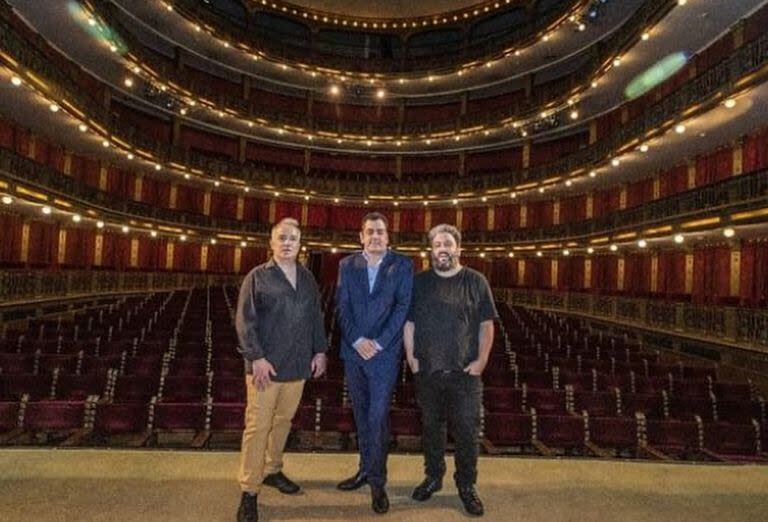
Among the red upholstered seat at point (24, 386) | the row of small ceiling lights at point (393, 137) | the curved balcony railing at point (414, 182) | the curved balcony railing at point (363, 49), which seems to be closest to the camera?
the red upholstered seat at point (24, 386)

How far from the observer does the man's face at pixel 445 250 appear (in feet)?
10.8

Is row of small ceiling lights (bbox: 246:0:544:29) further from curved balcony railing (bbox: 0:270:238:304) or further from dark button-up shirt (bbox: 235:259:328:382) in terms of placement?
dark button-up shirt (bbox: 235:259:328:382)

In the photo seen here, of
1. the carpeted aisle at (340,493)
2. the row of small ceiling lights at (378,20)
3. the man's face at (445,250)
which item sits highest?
the row of small ceiling lights at (378,20)

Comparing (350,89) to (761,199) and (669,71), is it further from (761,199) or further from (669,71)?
(761,199)

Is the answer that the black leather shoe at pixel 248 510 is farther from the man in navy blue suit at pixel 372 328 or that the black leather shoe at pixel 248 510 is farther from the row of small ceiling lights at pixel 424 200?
the row of small ceiling lights at pixel 424 200

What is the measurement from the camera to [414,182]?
3272 centimetres

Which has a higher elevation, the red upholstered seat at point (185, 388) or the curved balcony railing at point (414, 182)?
the curved balcony railing at point (414, 182)

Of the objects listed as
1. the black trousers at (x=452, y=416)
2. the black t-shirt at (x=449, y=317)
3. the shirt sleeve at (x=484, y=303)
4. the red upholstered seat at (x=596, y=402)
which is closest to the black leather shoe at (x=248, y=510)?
the black trousers at (x=452, y=416)

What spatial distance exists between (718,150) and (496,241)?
13357mm

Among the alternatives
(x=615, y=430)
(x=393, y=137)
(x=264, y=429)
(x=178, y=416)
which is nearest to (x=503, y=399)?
(x=615, y=430)

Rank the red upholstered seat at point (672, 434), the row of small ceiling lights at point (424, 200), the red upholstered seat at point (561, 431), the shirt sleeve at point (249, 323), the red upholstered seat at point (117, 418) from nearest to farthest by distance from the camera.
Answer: the shirt sleeve at point (249, 323)
the red upholstered seat at point (117, 418)
the red upholstered seat at point (561, 431)
the red upholstered seat at point (672, 434)
the row of small ceiling lights at point (424, 200)

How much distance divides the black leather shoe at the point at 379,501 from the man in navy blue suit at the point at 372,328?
114 millimetres

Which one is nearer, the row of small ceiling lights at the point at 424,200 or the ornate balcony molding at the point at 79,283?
the ornate balcony molding at the point at 79,283

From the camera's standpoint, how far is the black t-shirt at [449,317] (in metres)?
3.30
